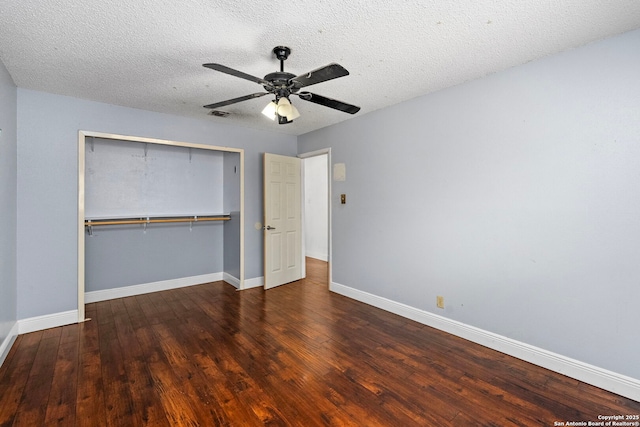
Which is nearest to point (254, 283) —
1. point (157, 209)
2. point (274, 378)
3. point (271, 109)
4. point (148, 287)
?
point (148, 287)

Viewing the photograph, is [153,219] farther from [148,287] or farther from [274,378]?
[274,378]

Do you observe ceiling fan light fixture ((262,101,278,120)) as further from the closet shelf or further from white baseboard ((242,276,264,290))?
white baseboard ((242,276,264,290))

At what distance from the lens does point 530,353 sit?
2.46 metres

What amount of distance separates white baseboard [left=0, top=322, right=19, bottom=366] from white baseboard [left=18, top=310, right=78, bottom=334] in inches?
2.6

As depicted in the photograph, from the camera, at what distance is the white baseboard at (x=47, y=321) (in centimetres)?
304

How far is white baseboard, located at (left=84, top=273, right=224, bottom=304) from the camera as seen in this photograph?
3963 millimetres

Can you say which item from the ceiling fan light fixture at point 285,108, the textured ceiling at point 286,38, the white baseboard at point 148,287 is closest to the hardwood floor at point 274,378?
the white baseboard at point 148,287

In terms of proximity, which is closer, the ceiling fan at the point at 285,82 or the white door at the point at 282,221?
the ceiling fan at the point at 285,82

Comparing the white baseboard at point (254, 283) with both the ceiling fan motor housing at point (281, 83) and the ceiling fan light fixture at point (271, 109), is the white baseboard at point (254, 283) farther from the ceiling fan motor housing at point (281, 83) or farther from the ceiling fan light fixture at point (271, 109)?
the ceiling fan motor housing at point (281, 83)

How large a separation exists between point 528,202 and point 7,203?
455 cm

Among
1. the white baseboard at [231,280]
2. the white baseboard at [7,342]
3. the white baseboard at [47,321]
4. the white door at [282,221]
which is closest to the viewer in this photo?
the white baseboard at [7,342]

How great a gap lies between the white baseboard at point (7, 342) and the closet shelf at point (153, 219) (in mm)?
1227

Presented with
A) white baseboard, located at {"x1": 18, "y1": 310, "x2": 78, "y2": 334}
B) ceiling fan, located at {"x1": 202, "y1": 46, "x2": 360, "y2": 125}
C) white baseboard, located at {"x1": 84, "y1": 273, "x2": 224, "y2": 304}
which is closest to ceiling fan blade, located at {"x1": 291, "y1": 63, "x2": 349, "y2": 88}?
ceiling fan, located at {"x1": 202, "y1": 46, "x2": 360, "y2": 125}

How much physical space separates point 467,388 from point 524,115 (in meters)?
2.18
